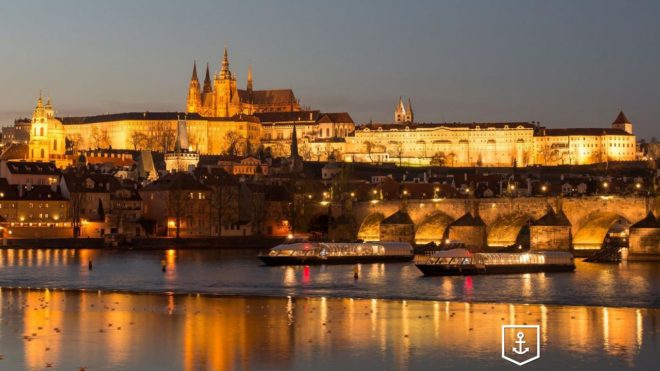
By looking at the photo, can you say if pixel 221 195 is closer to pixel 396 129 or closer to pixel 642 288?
pixel 642 288

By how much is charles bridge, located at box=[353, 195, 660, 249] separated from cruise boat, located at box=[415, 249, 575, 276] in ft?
28.9

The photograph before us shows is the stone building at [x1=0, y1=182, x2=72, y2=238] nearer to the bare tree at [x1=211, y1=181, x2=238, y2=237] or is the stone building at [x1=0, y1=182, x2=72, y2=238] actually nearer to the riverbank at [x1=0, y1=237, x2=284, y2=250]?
the riverbank at [x1=0, y1=237, x2=284, y2=250]

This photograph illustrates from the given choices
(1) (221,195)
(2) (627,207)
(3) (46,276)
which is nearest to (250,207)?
(1) (221,195)

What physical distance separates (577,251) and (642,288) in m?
20.1

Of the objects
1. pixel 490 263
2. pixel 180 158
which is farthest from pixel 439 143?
pixel 490 263

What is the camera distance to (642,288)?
139ft

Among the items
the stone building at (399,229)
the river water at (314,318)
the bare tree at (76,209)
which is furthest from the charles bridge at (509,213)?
the bare tree at (76,209)

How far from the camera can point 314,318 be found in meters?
32.2

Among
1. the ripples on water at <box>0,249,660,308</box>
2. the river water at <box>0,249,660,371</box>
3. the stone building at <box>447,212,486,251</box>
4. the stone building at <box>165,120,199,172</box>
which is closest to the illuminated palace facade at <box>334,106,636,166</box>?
the stone building at <box>165,120,199,172</box>

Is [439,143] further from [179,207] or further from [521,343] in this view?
[521,343]

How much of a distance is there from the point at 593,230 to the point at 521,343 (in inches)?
1518

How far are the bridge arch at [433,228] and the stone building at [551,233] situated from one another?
912 cm

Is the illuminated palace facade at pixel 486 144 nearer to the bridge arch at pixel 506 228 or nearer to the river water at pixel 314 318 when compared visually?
the bridge arch at pixel 506 228

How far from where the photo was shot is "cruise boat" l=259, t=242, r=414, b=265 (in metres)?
57.8
